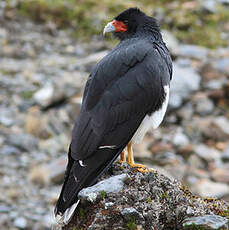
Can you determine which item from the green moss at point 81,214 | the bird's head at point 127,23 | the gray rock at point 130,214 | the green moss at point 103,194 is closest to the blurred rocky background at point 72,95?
the bird's head at point 127,23

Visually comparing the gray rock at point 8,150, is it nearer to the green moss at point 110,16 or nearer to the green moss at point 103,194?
the green moss at point 103,194

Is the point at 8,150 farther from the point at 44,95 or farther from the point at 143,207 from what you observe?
the point at 143,207

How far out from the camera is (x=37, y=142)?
13070mm

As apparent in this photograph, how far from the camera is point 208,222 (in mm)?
4754

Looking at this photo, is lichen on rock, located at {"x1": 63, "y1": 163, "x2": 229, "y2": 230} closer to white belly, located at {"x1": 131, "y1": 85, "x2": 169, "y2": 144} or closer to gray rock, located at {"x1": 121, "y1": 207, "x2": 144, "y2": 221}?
gray rock, located at {"x1": 121, "y1": 207, "x2": 144, "y2": 221}

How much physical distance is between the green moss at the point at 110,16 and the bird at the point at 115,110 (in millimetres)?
13281

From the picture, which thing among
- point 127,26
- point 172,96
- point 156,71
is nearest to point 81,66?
point 172,96

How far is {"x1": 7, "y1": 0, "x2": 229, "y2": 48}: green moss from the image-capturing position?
20.2 meters

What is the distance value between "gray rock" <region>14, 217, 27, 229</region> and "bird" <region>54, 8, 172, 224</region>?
15.3 ft

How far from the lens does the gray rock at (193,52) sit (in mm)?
17906

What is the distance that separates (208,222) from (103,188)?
114cm

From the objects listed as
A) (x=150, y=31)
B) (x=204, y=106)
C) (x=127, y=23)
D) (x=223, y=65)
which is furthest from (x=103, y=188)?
(x=223, y=65)

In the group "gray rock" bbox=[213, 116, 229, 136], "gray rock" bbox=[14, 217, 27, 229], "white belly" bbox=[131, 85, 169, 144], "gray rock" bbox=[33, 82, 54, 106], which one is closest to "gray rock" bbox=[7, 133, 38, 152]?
"gray rock" bbox=[33, 82, 54, 106]

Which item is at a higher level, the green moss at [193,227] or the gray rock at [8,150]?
the green moss at [193,227]
